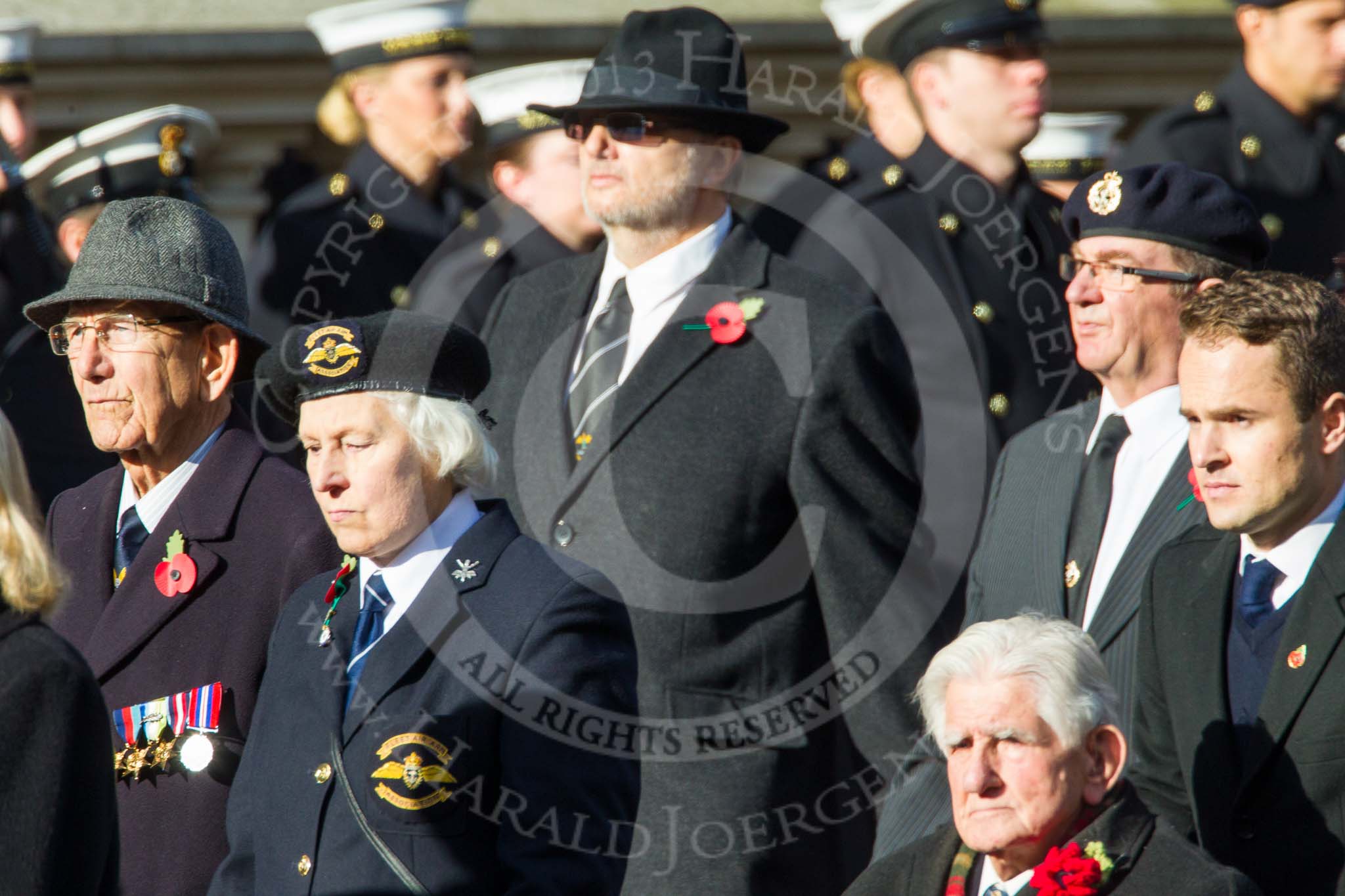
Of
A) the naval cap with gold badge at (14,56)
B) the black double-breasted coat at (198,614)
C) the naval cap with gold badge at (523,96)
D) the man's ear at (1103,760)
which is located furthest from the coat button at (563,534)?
the naval cap with gold badge at (14,56)

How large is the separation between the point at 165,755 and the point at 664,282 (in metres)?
1.66

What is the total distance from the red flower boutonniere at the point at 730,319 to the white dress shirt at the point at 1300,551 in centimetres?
150

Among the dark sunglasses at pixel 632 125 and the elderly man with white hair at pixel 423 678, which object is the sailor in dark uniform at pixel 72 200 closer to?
the dark sunglasses at pixel 632 125

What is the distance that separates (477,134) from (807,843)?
3.98 metres

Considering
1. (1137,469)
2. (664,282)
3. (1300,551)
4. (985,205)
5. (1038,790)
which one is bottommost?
(1038,790)

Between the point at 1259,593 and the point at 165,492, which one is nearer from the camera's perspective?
the point at 1259,593

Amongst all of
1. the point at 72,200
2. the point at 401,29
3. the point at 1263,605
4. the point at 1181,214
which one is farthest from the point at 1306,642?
the point at 72,200

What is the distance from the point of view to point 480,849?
3.73 metres

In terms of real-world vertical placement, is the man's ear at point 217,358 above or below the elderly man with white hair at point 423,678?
above

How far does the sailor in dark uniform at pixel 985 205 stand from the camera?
6.27 metres

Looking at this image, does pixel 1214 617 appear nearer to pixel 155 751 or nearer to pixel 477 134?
pixel 155 751

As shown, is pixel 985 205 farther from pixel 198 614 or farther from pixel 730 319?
pixel 198 614

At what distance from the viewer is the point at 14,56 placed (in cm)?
766

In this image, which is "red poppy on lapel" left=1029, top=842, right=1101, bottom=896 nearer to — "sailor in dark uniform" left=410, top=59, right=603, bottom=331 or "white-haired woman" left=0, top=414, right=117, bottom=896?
"white-haired woman" left=0, top=414, right=117, bottom=896
